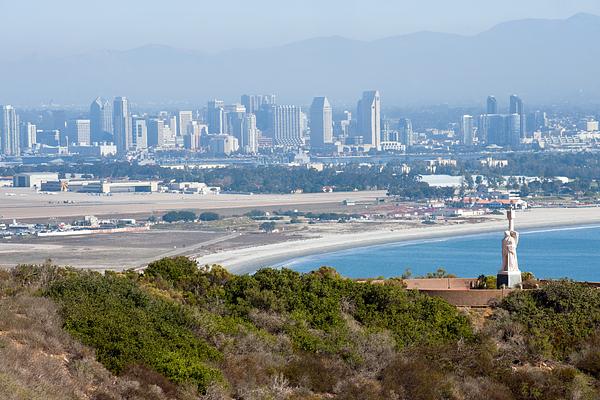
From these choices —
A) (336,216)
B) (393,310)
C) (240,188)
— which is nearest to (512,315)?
(393,310)

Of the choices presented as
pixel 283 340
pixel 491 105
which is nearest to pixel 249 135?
pixel 491 105

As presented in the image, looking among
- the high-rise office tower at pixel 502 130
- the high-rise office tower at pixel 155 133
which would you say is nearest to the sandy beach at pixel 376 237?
the high-rise office tower at pixel 502 130

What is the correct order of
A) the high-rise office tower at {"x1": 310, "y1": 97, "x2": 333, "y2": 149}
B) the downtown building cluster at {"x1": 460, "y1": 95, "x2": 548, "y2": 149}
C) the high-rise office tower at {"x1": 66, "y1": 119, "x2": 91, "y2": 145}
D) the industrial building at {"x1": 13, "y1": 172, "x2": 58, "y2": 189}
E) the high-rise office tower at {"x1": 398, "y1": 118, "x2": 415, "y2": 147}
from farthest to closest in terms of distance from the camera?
the high-rise office tower at {"x1": 66, "y1": 119, "x2": 91, "y2": 145} < the high-rise office tower at {"x1": 398, "y1": 118, "x2": 415, "y2": 147} < the high-rise office tower at {"x1": 310, "y1": 97, "x2": 333, "y2": 149} < the downtown building cluster at {"x1": 460, "y1": 95, "x2": 548, "y2": 149} < the industrial building at {"x1": 13, "y1": 172, "x2": 58, "y2": 189}

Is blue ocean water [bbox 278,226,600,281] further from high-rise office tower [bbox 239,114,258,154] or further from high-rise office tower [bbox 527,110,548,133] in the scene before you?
high-rise office tower [bbox 527,110,548,133]

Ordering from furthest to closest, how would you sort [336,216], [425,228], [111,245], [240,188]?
[240,188], [336,216], [425,228], [111,245]

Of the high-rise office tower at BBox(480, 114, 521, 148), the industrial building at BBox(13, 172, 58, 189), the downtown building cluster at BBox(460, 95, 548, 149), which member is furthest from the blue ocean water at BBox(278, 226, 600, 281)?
the high-rise office tower at BBox(480, 114, 521, 148)

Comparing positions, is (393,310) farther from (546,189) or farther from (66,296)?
(546,189)
